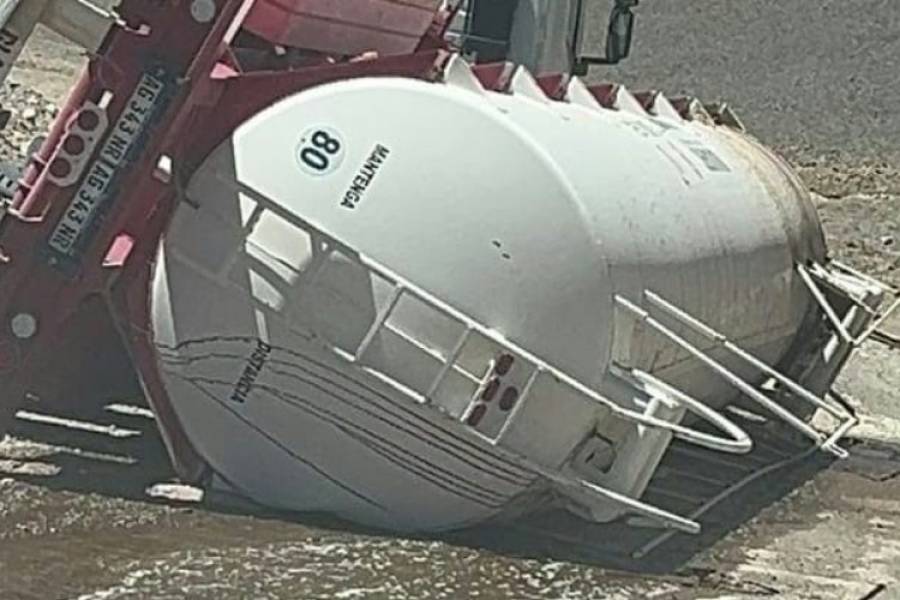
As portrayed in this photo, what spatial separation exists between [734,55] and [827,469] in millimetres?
20882

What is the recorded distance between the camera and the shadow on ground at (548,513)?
23.5ft

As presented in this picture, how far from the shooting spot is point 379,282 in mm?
6801

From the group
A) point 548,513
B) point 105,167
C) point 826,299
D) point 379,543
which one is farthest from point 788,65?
point 379,543

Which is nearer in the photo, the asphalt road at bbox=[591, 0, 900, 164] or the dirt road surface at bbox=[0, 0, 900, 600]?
the dirt road surface at bbox=[0, 0, 900, 600]

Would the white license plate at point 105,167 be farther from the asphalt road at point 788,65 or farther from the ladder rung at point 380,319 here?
the asphalt road at point 788,65

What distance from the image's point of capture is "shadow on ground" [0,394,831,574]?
7168 millimetres

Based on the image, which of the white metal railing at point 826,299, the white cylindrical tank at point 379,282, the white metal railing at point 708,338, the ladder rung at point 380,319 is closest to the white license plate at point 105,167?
the white cylindrical tank at point 379,282

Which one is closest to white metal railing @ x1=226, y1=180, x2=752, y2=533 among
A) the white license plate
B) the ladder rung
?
the ladder rung

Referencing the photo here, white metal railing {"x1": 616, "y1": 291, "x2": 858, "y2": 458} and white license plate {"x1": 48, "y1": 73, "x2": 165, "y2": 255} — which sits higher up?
white metal railing {"x1": 616, "y1": 291, "x2": 858, "y2": 458}

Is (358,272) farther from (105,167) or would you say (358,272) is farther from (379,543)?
(105,167)

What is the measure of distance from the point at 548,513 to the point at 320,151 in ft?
4.94

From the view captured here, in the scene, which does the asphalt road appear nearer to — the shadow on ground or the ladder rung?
the shadow on ground

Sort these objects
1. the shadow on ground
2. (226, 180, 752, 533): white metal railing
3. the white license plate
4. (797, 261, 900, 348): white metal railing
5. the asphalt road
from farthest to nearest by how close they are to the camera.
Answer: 1. the asphalt road
2. (797, 261, 900, 348): white metal railing
3. the white license plate
4. the shadow on ground
5. (226, 180, 752, 533): white metal railing

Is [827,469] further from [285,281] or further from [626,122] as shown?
[285,281]
